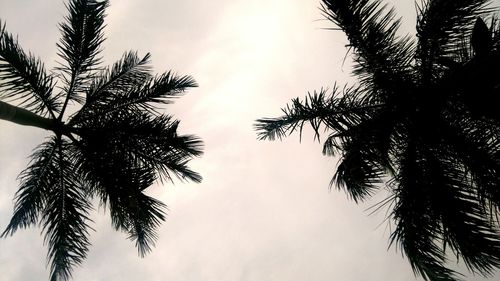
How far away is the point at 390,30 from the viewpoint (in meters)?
6.11

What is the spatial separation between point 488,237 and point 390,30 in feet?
10.9

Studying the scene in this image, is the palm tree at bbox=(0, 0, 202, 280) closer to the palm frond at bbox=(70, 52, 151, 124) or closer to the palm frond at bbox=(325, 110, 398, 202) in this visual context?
the palm frond at bbox=(70, 52, 151, 124)

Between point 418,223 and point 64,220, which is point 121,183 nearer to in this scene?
point 64,220

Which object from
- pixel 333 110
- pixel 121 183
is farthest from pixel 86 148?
pixel 333 110

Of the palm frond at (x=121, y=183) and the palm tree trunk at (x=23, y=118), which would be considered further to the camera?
the palm frond at (x=121, y=183)

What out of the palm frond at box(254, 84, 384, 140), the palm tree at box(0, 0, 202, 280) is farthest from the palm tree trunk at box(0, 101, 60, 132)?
the palm frond at box(254, 84, 384, 140)

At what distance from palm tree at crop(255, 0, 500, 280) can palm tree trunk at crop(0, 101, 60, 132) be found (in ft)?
13.2

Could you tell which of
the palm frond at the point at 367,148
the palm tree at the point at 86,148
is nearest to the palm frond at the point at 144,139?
the palm tree at the point at 86,148

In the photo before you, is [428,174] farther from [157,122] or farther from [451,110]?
[157,122]

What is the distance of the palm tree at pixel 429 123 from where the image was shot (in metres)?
5.44

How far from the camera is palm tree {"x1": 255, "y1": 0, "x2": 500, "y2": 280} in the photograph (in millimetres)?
5438

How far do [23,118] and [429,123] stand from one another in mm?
6258

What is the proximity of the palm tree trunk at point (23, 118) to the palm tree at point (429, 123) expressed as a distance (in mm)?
4024

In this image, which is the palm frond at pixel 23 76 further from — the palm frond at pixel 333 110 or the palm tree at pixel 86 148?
the palm frond at pixel 333 110
